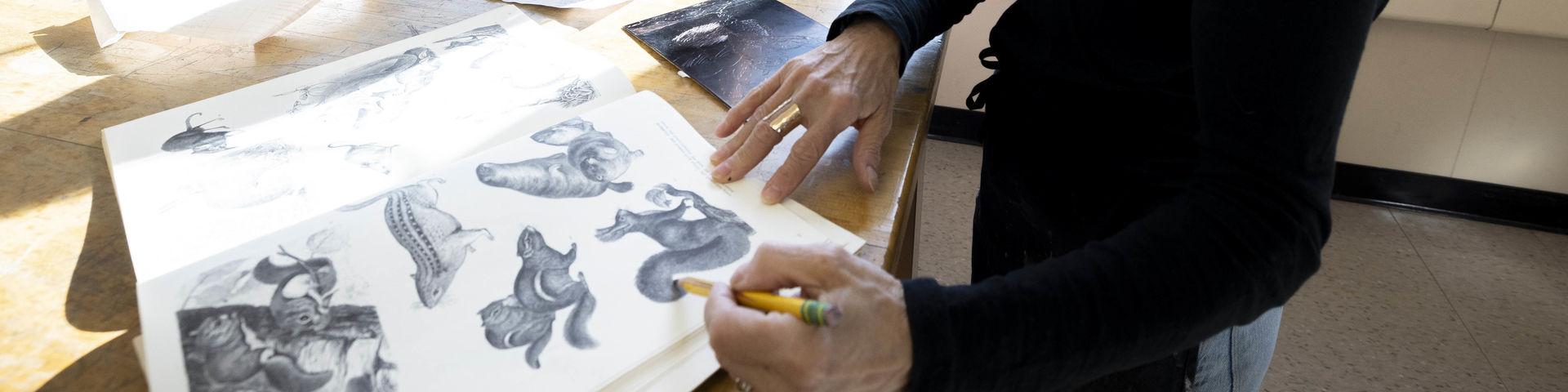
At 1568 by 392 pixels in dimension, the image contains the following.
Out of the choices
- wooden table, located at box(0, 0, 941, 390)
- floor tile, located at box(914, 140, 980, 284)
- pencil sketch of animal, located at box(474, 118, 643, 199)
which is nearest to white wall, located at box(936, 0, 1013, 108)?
floor tile, located at box(914, 140, 980, 284)

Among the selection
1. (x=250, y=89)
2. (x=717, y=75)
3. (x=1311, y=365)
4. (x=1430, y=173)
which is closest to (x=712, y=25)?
(x=717, y=75)

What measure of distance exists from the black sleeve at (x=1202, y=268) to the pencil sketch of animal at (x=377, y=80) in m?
0.62

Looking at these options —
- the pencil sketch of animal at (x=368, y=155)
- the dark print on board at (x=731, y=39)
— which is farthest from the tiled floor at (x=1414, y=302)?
the pencil sketch of animal at (x=368, y=155)

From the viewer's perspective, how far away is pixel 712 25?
3.41ft

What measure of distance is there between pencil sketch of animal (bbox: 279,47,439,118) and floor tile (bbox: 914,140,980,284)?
1.26 m

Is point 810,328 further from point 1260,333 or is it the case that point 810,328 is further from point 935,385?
point 1260,333

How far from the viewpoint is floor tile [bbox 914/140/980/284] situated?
7.02 ft

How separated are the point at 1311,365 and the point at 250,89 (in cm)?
200

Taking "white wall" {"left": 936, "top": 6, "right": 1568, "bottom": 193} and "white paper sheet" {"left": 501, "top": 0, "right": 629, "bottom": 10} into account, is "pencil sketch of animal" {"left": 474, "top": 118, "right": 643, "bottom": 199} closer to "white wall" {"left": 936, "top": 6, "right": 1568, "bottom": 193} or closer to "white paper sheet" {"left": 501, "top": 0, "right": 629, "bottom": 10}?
"white paper sheet" {"left": 501, "top": 0, "right": 629, "bottom": 10}

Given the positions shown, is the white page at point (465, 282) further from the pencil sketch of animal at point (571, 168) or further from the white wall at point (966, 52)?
the white wall at point (966, 52)

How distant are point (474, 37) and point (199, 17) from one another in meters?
0.35

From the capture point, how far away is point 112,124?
840 millimetres

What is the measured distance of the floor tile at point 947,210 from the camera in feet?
7.02

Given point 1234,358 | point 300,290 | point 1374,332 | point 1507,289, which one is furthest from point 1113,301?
point 1507,289
